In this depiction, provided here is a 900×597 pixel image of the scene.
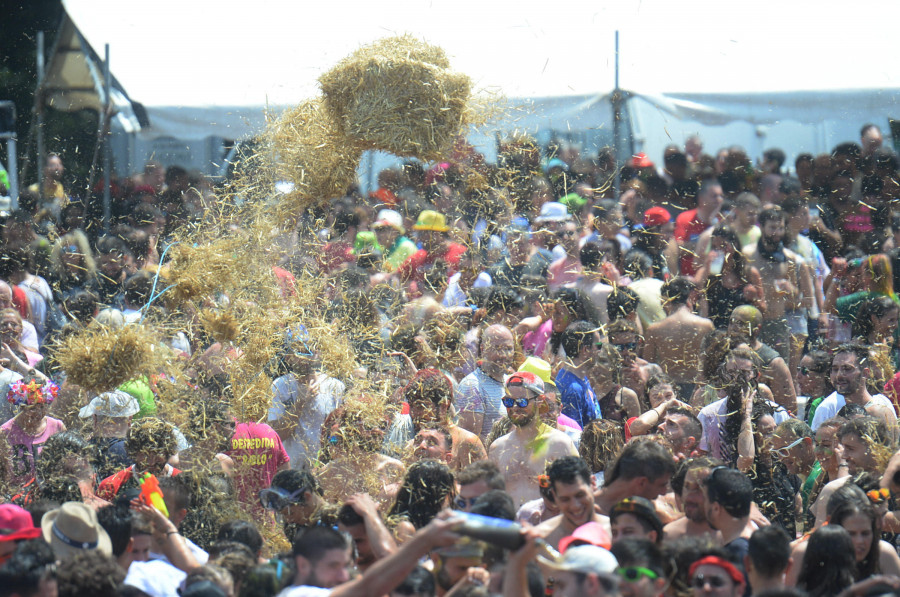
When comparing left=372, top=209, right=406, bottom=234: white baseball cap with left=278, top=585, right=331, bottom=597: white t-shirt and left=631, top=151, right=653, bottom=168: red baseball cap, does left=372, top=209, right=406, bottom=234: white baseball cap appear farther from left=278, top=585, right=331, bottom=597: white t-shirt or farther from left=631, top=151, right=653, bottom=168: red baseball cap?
left=278, top=585, right=331, bottom=597: white t-shirt

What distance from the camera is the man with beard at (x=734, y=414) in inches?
256

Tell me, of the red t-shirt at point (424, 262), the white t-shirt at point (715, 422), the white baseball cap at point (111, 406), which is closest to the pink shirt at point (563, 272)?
the red t-shirt at point (424, 262)

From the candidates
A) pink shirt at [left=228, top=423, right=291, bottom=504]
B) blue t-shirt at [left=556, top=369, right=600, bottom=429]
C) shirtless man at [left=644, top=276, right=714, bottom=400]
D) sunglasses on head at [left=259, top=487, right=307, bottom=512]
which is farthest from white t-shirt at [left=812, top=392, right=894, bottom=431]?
pink shirt at [left=228, top=423, right=291, bottom=504]

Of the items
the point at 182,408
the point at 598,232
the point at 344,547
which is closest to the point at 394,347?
the point at 182,408

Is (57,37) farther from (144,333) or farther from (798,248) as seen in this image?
(798,248)

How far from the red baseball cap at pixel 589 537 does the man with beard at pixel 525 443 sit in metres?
1.19

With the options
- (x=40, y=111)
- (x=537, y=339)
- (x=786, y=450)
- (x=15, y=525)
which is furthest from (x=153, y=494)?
(x=40, y=111)

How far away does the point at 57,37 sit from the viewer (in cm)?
1059

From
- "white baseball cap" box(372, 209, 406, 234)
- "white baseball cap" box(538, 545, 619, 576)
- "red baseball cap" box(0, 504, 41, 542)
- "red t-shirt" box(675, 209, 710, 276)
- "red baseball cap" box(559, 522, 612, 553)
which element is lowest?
"red baseball cap" box(559, 522, 612, 553)

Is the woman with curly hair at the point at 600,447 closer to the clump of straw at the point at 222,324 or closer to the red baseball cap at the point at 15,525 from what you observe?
the clump of straw at the point at 222,324

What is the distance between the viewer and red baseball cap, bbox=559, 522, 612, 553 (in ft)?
14.4

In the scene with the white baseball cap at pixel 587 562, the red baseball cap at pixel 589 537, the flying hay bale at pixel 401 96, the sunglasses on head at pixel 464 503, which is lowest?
the sunglasses on head at pixel 464 503

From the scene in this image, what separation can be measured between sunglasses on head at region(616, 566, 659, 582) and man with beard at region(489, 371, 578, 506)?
2159mm

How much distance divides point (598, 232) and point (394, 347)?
116 inches
